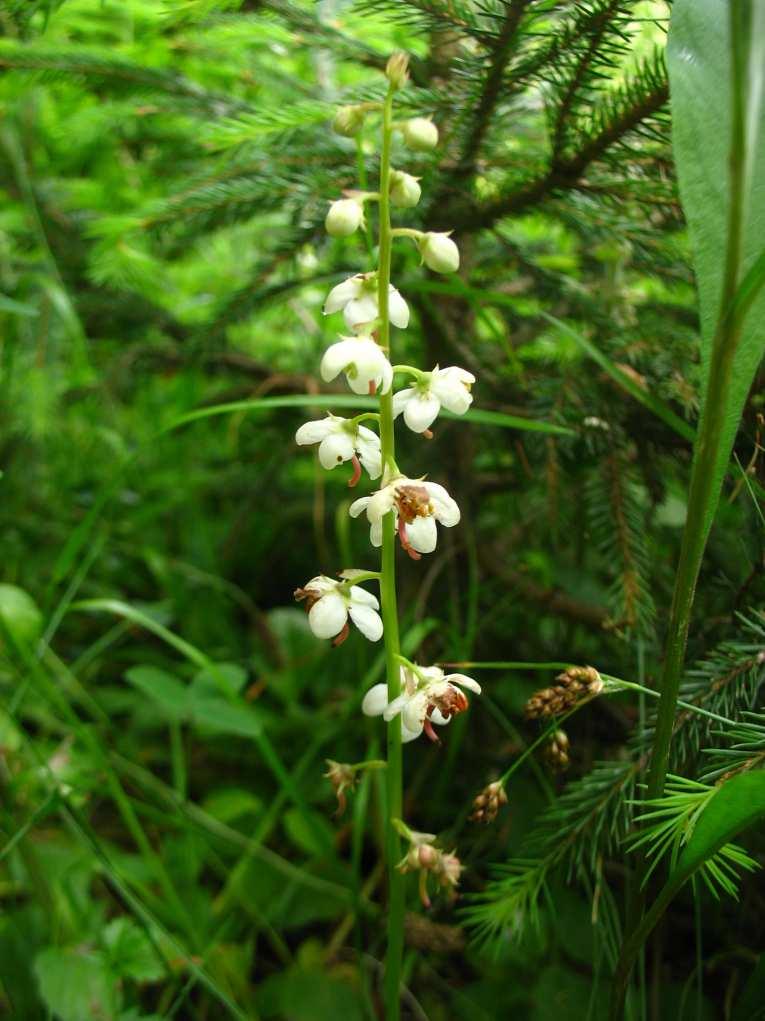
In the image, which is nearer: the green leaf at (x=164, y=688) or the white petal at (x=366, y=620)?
the white petal at (x=366, y=620)

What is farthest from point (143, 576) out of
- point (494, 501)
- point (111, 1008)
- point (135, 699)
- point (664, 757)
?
point (664, 757)

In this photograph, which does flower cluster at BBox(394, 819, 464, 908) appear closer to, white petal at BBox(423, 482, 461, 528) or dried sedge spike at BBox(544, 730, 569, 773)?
dried sedge spike at BBox(544, 730, 569, 773)

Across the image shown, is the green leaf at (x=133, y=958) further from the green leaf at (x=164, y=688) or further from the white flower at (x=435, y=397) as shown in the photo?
the white flower at (x=435, y=397)

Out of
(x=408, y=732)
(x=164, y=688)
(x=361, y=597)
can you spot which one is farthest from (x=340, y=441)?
(x=164, y=688)

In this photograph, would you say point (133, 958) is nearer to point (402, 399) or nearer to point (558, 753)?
point (558, 753)

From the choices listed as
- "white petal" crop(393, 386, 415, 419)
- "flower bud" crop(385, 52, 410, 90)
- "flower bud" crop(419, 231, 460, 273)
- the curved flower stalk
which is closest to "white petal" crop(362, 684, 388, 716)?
the curved flower stalk

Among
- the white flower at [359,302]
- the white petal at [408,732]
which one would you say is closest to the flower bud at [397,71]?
the white flower at [359,302]

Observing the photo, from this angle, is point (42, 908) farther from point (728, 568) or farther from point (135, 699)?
point (728, 568)
